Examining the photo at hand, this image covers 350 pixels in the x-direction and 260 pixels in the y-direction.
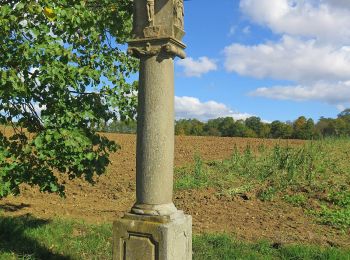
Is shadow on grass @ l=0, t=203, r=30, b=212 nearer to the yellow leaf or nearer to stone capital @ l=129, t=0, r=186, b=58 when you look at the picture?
the yellow leaf

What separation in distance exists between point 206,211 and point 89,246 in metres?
2.98

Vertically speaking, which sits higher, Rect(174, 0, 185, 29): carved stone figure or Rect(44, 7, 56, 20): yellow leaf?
Rect(44, 7, 56, 20): yellow leaf

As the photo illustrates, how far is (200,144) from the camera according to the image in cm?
2056

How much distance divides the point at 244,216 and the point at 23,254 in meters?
4.08

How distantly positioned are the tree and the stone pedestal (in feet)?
4.24

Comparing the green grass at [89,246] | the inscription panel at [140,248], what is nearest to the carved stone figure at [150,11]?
the inscription panel at [140,248]

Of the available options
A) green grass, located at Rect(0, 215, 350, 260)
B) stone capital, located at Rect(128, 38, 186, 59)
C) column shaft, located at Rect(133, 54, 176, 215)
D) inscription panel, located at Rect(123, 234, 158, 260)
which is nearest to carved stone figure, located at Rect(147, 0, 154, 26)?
stone capital, located at Rect(128, 38, 186, 59)

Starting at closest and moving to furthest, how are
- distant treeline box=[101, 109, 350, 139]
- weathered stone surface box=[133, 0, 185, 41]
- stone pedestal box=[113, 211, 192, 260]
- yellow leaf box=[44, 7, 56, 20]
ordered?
1. stone pedestal box=[113, 211, 192, 260]
2. weathered stone surface box=[133, 0, 185, 41]
3. yellow leaf box=[44, 7, 56, 20]
4. distant treeline box=[101, 109, 350, 139]

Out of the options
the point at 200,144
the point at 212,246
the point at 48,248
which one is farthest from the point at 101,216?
the point at 200,144

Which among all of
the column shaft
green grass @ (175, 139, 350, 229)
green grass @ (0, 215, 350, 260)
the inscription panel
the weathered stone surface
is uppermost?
the weathered stone surface

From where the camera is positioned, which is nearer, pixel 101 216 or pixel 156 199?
pixel 156 199

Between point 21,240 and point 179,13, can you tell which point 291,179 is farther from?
point 179,13

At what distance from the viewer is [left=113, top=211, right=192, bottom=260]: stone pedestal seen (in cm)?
456

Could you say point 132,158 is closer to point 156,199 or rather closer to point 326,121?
point 156,199
